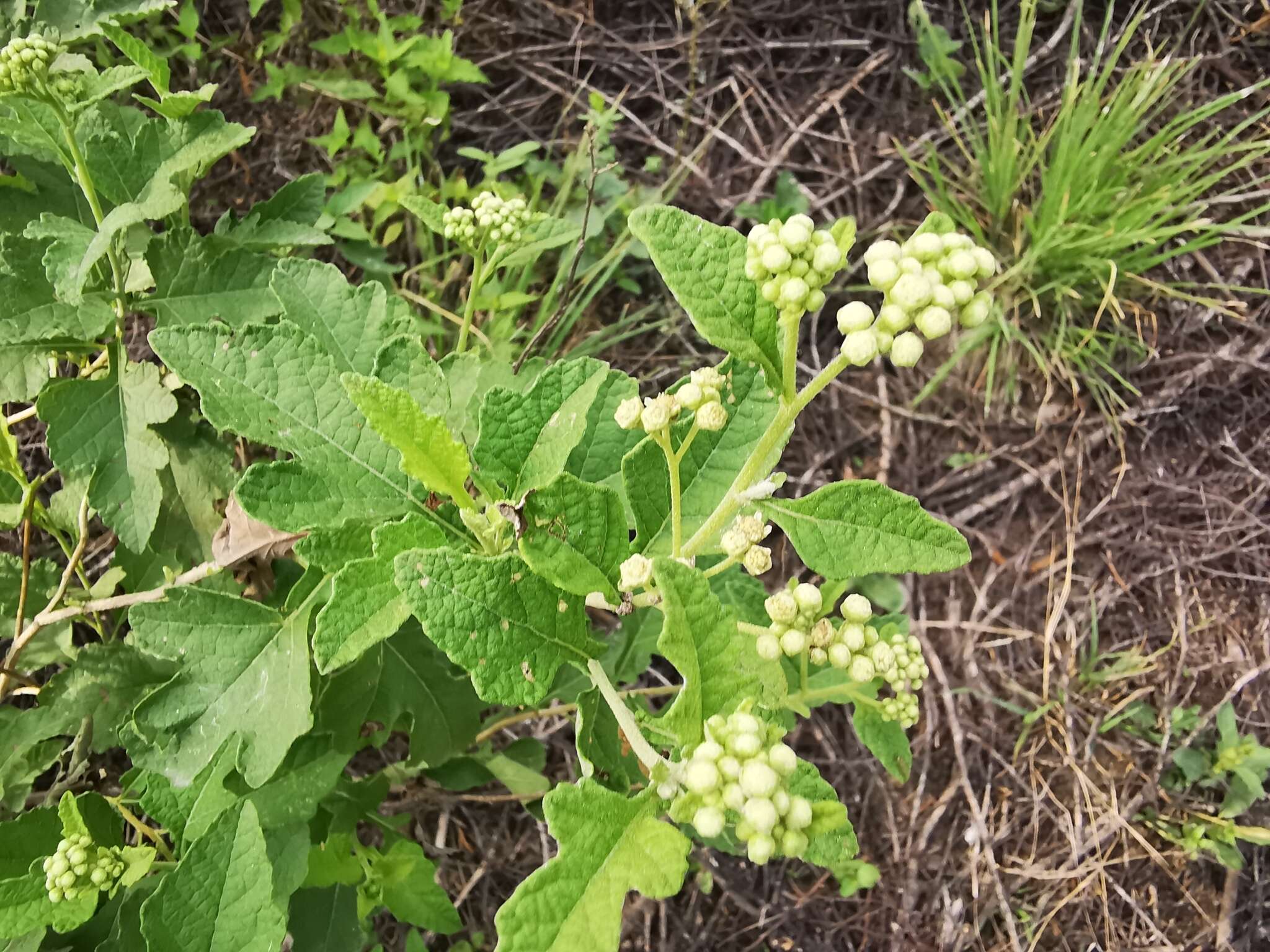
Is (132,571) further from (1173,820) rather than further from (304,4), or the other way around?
(1173,820)

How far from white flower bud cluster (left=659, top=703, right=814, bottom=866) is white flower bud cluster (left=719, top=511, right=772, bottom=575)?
226 mm

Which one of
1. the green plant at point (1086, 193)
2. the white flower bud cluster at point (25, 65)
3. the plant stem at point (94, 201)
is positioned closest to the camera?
the white flower bud cluster at point (25, 65)

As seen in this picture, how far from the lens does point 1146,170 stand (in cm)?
340

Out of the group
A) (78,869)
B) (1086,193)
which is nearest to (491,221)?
(78,869)

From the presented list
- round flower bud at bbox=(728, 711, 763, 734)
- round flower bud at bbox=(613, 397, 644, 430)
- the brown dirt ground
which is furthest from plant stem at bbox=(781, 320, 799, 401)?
the brown dirt ground

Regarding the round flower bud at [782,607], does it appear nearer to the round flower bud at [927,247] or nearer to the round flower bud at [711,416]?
the round flower bud at [711,416]

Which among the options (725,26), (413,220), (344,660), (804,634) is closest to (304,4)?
(413,220)

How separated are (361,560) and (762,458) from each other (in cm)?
65

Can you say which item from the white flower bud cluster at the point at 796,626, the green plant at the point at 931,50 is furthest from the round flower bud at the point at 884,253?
the green plant at the point at 931,50

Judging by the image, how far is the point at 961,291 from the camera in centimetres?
123

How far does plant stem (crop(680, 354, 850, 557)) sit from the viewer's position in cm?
126

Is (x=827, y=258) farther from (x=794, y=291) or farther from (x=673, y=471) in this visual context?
→ (x=673, y=471)

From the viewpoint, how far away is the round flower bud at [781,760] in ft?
3.80

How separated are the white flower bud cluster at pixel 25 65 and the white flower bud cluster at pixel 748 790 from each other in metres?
1.73
